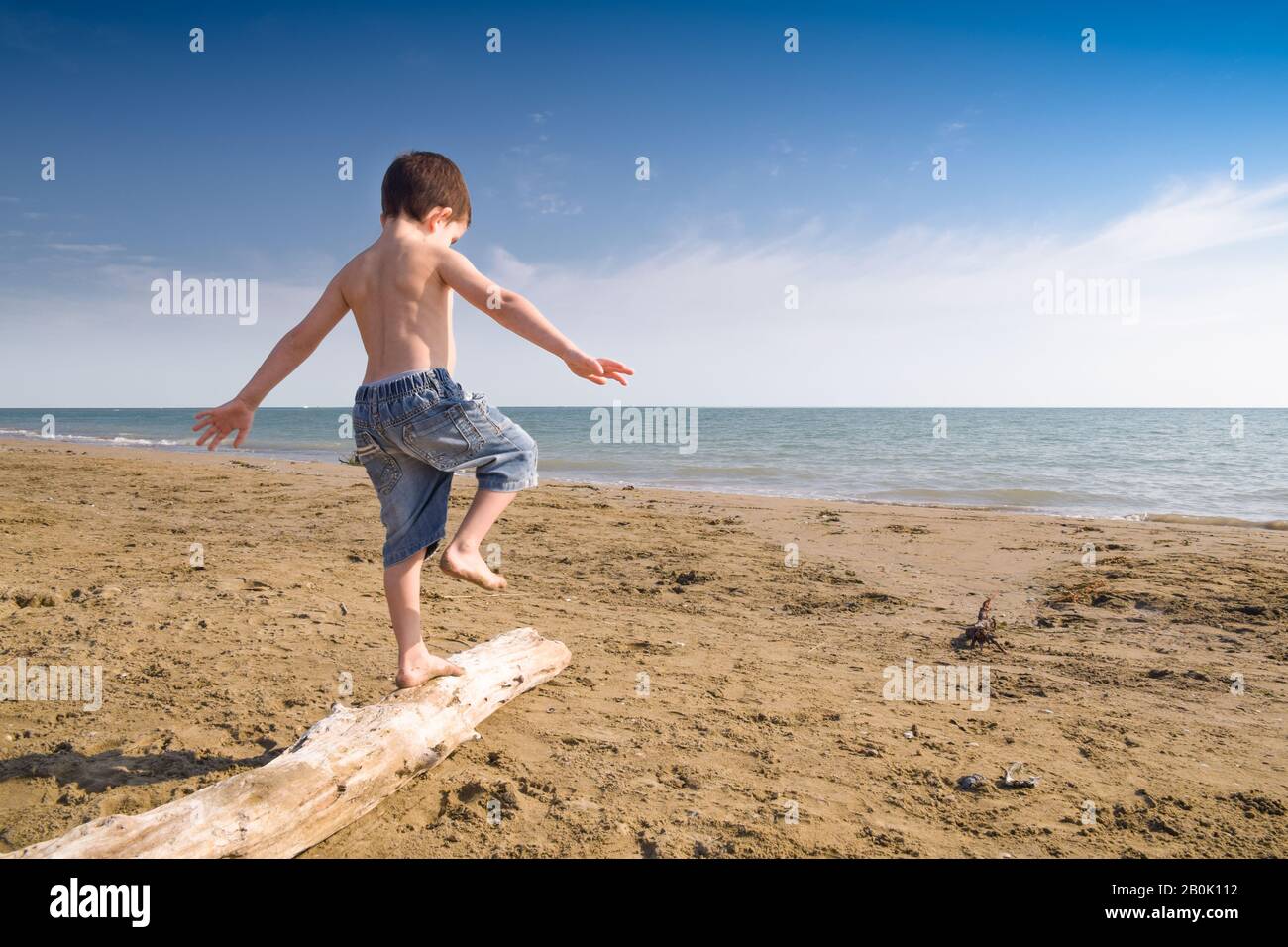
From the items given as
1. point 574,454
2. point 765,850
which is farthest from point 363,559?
point 574,454

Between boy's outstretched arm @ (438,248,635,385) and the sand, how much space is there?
1600mm

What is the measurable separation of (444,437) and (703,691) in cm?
192

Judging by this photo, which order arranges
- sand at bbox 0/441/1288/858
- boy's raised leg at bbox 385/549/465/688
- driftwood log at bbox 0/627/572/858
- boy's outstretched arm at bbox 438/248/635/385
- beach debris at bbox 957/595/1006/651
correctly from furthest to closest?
beach debris at bbox 957/595/1006/651
boy's raised leg at bbox 385/549/465/688
boy's outstretched arm at bbox 438/248/635/385
sand at bbox 0/441/1288/858
driftwood log at bbox 0/627/572/858

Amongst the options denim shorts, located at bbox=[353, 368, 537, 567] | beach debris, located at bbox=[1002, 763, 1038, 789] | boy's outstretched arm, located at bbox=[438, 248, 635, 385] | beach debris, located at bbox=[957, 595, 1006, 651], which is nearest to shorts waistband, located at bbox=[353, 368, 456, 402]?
denim shorts, located at bbox=[353, 368, 537, 567]

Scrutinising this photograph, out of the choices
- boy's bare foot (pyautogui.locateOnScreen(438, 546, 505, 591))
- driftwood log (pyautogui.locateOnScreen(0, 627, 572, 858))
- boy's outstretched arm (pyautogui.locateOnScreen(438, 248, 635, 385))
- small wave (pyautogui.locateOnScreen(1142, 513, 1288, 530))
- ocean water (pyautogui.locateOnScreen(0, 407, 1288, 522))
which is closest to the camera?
driftwood log (pyautogui.locateOnScreen(0, 627, 572, 858))

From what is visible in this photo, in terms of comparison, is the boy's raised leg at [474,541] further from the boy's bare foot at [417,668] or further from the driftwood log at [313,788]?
the driftwood log at [313,788]

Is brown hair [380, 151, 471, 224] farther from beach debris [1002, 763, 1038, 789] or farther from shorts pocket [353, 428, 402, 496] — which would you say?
beach debris [1002, 763, 1038, 789]

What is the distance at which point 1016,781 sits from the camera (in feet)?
9.52

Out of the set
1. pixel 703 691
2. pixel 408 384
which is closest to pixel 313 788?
pixel 408 384

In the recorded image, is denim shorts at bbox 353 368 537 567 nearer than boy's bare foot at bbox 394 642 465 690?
Yes

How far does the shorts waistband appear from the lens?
9.14 ft
